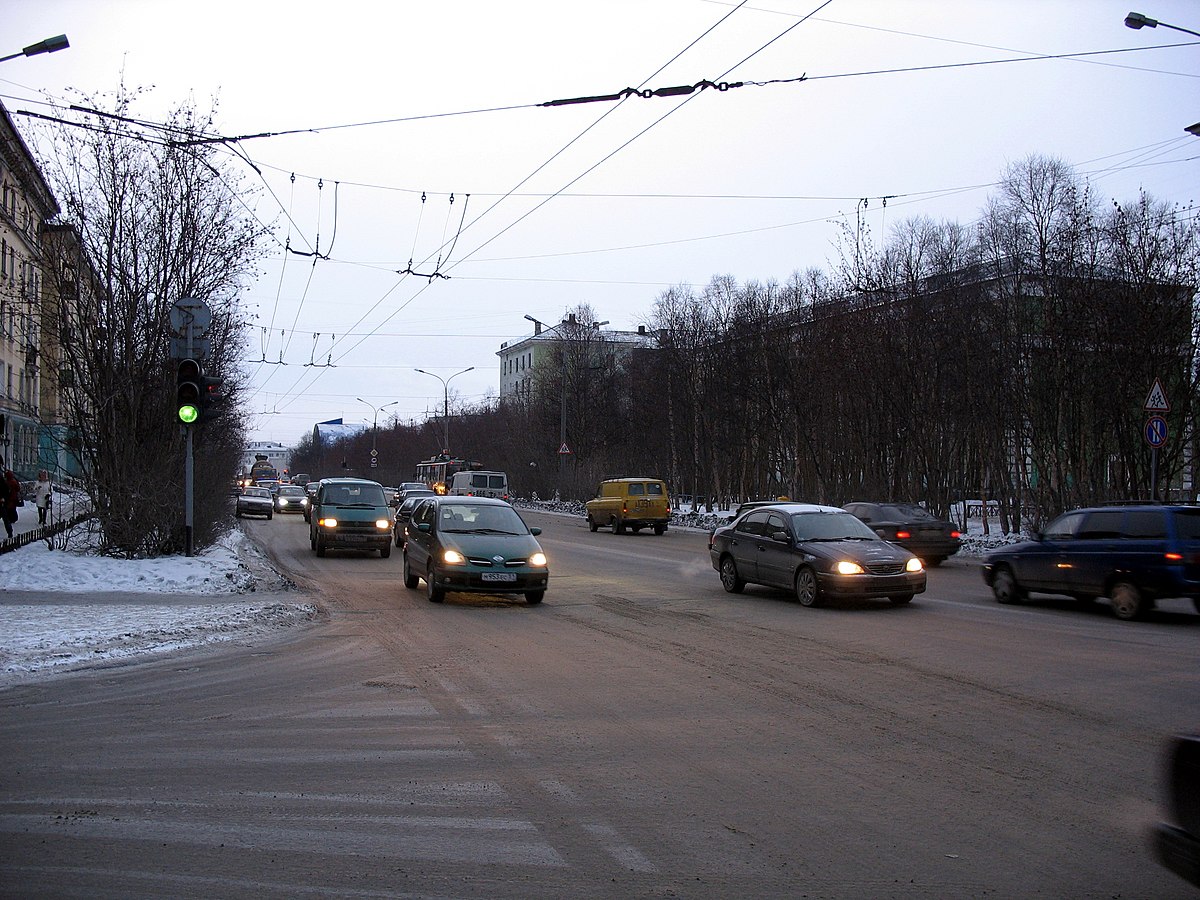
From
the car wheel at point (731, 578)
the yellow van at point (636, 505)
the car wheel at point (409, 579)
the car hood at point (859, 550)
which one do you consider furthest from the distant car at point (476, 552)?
the yellow van at point (636, 505)

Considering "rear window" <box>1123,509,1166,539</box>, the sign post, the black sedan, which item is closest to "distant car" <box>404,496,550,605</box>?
the black sedan

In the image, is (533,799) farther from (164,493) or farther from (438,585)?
(164,493)

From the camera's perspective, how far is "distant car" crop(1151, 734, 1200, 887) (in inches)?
151

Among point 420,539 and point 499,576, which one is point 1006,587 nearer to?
point 499,576

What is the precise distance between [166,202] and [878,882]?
61.4 feet

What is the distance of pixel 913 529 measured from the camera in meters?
23.9

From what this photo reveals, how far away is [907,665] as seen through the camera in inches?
403

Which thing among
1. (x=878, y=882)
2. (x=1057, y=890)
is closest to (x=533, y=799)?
(x=878, y=882)

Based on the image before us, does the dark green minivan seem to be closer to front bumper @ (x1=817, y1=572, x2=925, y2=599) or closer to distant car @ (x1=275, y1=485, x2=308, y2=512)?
front bumper @ (x1=817, y1=572, x2=925, y2=599)

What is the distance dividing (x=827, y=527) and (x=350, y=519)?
42.9ft

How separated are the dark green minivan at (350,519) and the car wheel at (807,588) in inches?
497

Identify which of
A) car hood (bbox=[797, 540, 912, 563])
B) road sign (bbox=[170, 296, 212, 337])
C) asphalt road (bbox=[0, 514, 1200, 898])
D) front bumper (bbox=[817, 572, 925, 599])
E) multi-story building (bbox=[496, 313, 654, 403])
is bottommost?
asphalt road (bbox=[0, 514, 1200, 898])

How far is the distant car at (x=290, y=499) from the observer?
173 feet

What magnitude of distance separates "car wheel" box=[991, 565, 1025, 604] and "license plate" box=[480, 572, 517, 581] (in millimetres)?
7730
